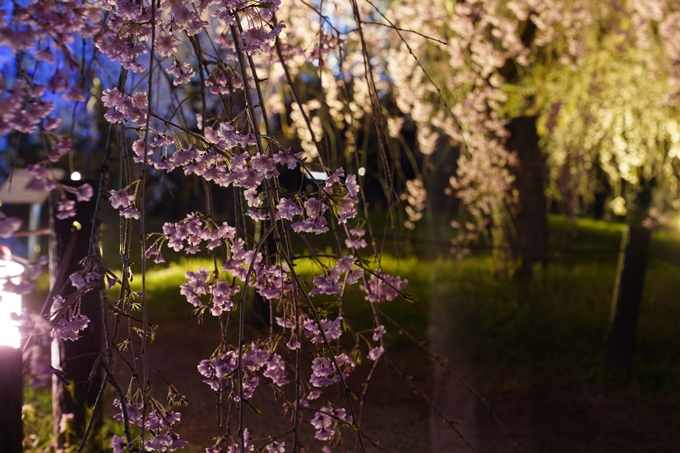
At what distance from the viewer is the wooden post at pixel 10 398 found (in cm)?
169

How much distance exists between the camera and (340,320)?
159 centimetres

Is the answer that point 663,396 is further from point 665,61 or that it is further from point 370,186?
point 370,186

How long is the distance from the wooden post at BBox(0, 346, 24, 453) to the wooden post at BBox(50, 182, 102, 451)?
2.91 feet

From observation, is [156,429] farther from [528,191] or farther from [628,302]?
[528,191]

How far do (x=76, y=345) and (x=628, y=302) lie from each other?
3283 mm

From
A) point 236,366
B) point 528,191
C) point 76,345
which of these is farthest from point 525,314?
point 236,366

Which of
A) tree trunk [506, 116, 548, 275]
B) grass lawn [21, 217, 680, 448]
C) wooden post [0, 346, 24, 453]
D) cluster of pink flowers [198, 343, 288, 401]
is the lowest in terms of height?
grass lawn [21, 217, 680, 448]

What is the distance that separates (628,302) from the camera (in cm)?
421

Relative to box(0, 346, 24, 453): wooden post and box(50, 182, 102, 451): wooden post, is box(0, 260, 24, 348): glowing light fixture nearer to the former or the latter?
box(0, 346, 24, 453): wooden post

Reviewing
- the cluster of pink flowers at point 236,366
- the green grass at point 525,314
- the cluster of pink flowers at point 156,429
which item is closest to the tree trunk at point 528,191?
the green grass at point 525,314

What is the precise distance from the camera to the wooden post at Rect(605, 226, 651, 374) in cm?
421

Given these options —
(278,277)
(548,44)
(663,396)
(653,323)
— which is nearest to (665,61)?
(548,44)

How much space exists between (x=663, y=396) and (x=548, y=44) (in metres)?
3.35

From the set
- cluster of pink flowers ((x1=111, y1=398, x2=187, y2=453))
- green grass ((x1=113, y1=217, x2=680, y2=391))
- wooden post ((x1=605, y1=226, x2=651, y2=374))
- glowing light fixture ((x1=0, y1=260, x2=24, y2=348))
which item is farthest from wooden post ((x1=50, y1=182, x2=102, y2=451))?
wooden post ((x1=605, y1=226, x2=651, y2=374))
